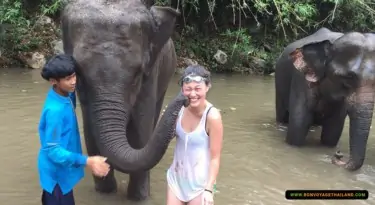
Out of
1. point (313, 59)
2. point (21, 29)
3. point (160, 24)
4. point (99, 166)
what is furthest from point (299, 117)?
point (21, 29)

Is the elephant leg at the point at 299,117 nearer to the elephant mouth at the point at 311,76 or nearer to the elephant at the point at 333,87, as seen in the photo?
the elephant at the point at 333,87

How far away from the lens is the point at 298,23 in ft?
50.8

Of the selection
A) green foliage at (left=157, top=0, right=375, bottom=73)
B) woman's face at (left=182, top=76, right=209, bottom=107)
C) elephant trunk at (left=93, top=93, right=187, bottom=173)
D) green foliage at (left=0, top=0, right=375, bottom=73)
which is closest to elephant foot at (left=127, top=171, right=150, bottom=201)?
elephant trunk at (left=93, top=93, right=187, bottom=173)

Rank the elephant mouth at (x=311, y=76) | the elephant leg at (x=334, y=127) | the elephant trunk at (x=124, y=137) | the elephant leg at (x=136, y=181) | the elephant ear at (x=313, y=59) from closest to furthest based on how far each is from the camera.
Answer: the elephant trunk at (x=124, y=137), the elephant leg at (x=136, y=181), the elephant ear at (x=313, y=59), the elephant mouth at (x=311, y=76), the elephant leg at (x=334, y=127)

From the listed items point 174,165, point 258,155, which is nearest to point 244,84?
point 258,155

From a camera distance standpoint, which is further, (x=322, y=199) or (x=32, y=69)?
(x=32, y=69)

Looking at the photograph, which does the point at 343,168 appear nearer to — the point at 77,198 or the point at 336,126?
the point at 336,126

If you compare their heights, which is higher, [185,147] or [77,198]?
[185,147]

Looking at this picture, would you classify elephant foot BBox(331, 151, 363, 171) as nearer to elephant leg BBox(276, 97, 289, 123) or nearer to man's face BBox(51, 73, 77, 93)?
elephant leg BBox(276, 97, 289, 123)

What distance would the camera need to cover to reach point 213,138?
10.3ft

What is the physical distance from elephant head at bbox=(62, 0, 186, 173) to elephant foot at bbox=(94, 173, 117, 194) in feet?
3.27

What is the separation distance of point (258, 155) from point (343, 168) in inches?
42.5

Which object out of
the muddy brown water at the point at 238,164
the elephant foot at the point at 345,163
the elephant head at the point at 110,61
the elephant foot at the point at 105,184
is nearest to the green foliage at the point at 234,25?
the muddy brown water at the point at 238,164

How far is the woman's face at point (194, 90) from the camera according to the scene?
3.10m
